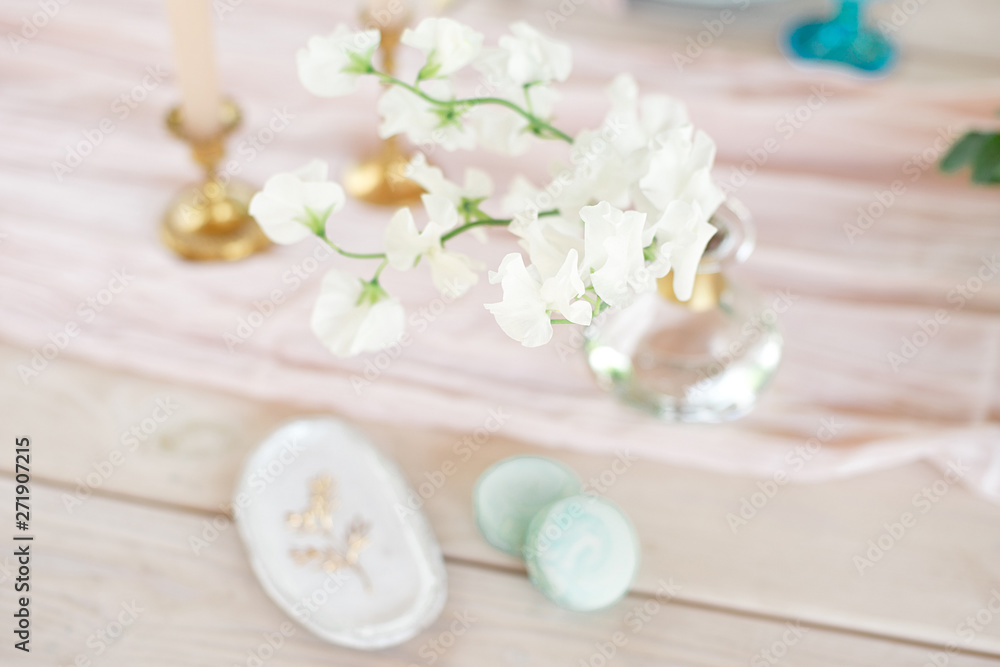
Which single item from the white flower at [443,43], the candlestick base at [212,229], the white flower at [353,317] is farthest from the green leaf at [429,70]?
the candlestick base at [212,229]

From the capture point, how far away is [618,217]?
1.20ft

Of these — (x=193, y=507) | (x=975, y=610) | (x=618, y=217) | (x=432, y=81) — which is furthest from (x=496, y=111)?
(x=975, y=610)

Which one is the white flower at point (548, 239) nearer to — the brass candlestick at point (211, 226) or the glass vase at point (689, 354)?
the glass vase at point (689, 354)

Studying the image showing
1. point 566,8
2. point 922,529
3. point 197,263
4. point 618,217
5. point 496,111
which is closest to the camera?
point 618,217

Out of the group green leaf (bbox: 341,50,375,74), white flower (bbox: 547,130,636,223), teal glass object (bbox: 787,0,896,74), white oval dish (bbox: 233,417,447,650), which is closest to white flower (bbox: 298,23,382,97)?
green leaf (bbox: 341,50,375,74)

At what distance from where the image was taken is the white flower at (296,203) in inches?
16.7

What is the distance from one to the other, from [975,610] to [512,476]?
12.2 inches

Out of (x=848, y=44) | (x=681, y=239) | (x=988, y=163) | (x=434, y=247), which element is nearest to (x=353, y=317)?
(x=434, y=247)

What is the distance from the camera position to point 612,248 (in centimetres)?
36

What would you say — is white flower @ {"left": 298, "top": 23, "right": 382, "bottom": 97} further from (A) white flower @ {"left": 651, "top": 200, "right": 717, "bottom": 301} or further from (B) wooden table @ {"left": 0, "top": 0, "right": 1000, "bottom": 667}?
(B) wooden table @ {"left": 0, "top": 0, "right": 1000, "bottom": 667}

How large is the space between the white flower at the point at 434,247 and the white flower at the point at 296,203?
4 cm

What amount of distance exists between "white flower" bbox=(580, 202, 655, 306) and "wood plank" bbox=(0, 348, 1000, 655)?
271mm

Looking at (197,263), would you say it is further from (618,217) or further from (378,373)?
(618,217)

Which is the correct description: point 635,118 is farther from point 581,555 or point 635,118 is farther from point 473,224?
point 581,555
